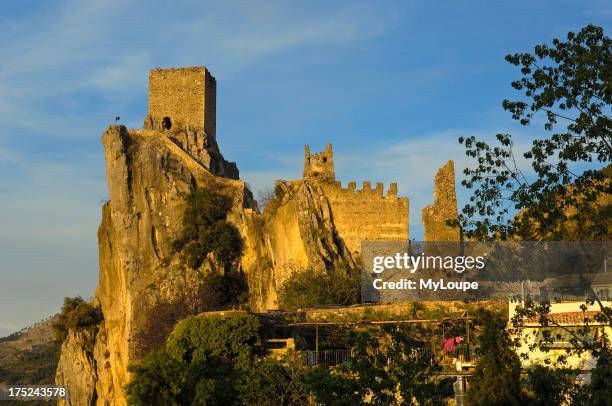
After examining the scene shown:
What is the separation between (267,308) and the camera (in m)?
59.8

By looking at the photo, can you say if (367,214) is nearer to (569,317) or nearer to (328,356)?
(328,356)

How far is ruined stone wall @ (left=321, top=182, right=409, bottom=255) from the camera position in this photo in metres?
59.0

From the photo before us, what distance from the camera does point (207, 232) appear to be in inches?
2534

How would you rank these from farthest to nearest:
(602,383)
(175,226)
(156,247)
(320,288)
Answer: (156,247) < (175,226) < (320,288) < (602,383)

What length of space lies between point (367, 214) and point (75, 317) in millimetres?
23861

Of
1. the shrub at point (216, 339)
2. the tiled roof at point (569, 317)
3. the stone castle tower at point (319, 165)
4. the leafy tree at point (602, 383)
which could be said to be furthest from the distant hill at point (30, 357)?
the leafy tree at point (602, 383)

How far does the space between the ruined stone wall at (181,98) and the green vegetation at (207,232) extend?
307 inches

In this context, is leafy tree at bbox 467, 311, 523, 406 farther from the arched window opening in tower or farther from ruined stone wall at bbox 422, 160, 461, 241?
the arched window opening in tower

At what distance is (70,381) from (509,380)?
4541cm

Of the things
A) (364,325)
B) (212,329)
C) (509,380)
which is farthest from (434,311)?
(509,380)

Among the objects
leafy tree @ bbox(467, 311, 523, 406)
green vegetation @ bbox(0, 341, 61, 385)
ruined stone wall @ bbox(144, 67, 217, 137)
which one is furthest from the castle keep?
green vegetation @ bbox(0, 341, 61, 385)

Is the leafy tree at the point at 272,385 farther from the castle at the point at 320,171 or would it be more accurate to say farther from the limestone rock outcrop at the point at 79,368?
the limestone rock outcrop at the point at 79,368

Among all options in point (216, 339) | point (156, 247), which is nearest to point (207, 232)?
point (156, 247)

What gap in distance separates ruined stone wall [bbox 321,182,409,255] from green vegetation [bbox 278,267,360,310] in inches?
91.8
